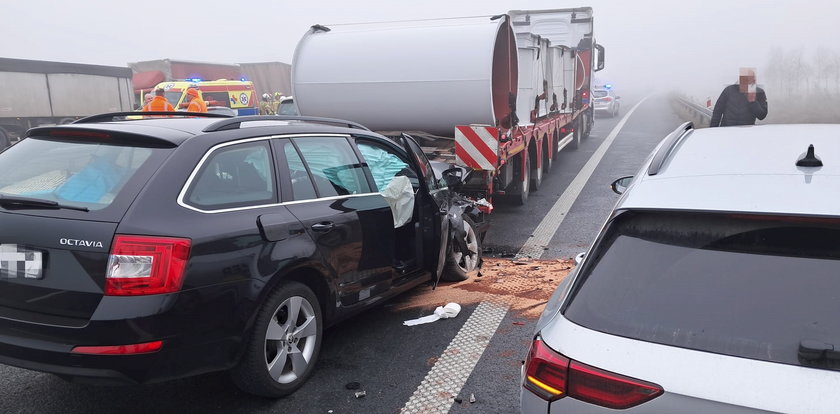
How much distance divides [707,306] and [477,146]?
6069 millimetres

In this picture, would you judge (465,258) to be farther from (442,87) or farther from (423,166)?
(442,87)

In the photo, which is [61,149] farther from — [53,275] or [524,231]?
[524,231]

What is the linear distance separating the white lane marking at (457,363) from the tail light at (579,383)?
59.1 inches

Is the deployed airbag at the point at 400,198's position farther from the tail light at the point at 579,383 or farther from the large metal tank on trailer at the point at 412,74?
the large metal tank on trailer at the point at 412,74

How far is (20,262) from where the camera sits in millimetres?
2916

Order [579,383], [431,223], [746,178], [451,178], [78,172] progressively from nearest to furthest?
[579,383] < [746,178] < [78,172] < [431,223] < [451,178]

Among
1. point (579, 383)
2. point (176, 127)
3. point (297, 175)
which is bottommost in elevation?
point (579, 383)

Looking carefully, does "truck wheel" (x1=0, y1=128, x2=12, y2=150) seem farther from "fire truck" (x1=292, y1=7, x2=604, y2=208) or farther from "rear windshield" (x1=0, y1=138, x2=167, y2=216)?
"rear windshield" (x1=0, y1=138, x2=167, y2=216)

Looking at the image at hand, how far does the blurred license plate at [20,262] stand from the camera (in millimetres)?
2883

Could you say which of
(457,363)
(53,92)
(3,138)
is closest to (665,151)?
(457,363)

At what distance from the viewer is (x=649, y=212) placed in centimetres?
206

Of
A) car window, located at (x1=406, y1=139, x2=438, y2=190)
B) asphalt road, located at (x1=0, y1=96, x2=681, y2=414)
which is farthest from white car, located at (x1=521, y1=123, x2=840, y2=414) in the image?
car window, located at (x1=406, y1=139, x2=438, y2=190)

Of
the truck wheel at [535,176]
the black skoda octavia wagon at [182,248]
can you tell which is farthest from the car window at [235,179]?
the truck wheel at [535,176]

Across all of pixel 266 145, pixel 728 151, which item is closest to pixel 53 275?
pixel 266 145
